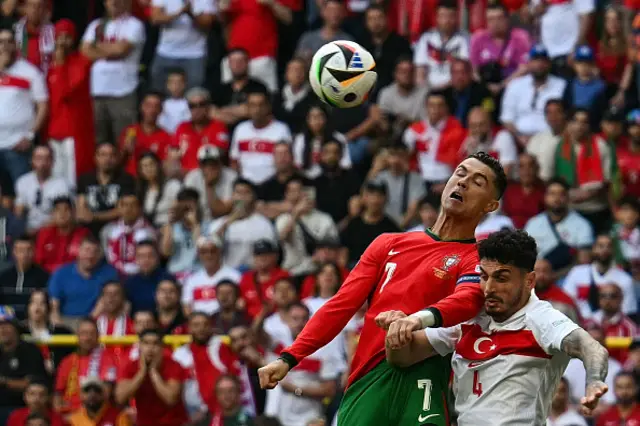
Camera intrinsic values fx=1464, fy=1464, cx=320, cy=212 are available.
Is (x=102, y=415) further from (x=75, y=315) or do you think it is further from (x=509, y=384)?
(x=509, y=384)

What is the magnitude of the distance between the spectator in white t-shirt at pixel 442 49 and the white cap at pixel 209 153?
9.32 ft

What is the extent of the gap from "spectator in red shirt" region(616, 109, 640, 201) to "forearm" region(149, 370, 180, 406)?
18.6 feet

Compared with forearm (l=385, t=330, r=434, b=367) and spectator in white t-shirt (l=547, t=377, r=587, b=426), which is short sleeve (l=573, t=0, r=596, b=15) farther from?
forearm (l=385, t=330, r=434, b=367)

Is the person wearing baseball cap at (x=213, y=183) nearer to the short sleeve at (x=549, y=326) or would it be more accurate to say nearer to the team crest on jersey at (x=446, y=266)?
the team crest on jersey at (x=446, y=266)

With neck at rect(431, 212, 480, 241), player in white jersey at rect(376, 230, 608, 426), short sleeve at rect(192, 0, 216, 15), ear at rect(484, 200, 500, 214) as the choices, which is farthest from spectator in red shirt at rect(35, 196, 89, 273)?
player in white jersey at rect(376, 230, 608, 426)

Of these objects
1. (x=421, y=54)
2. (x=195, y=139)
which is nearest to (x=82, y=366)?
(x=195, y=139)

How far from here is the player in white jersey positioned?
277 inches

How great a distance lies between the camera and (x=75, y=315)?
50.9 feet

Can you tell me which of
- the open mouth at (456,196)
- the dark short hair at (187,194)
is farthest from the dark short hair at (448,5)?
the open mouth at (456,196)

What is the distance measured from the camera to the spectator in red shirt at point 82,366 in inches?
557

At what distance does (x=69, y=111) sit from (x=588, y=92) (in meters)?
6.44

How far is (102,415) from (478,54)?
23.3 ft

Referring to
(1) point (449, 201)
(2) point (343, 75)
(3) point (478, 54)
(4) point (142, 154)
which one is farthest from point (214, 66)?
(1) point (449, 201)

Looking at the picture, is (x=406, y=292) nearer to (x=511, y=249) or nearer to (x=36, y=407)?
(x=511, y=249)
